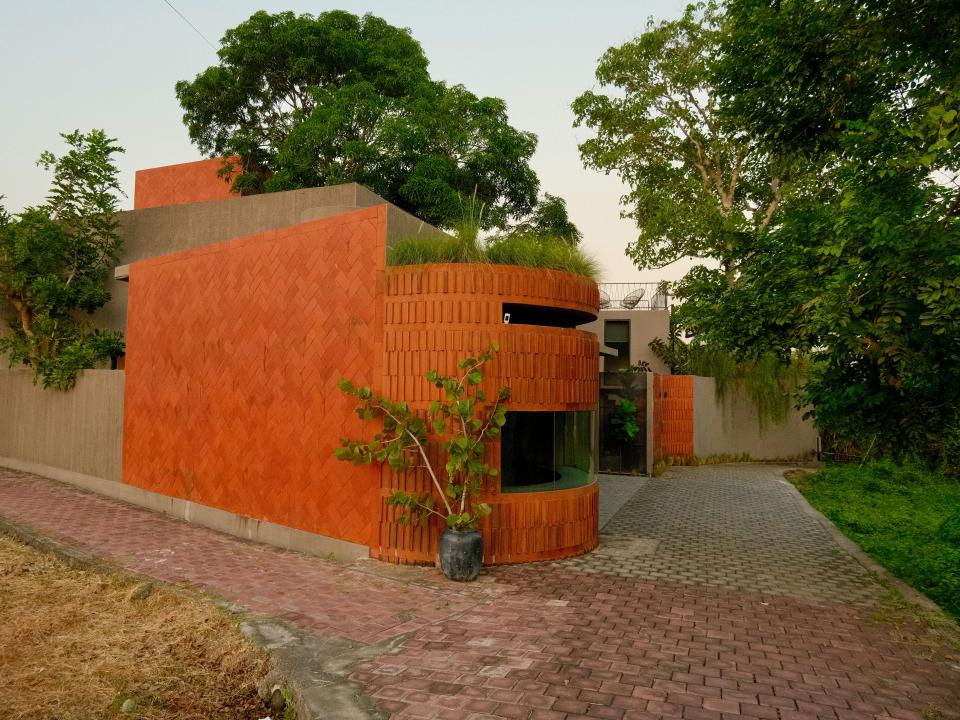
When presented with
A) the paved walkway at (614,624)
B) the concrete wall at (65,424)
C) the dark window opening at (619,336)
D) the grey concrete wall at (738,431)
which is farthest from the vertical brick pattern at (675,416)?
the concrete wall at (65,424)

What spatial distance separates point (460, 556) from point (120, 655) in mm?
3020

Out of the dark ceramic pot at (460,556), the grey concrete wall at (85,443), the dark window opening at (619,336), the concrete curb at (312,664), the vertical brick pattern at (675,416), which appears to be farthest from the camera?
the dark window opening at (619,336)

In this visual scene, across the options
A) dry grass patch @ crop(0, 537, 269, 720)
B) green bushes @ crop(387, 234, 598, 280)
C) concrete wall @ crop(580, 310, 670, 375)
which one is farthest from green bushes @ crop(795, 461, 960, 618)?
concrete wall @ crop(580, 310, 670, 375)

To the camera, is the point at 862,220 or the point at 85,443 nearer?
the point at 862,220

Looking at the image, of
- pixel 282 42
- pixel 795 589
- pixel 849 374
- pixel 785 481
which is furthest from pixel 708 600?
pixel 282 42

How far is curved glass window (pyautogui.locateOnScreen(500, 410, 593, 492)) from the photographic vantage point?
7.41m

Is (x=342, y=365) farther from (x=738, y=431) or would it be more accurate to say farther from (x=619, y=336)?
(x=619, y=336)

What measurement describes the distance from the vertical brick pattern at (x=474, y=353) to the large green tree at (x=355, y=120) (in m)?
10.1

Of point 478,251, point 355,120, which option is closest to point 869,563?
point 478,251

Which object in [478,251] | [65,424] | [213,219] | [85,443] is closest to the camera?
[478,251]

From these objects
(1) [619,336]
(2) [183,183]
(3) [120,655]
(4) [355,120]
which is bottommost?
(3) [120,655]

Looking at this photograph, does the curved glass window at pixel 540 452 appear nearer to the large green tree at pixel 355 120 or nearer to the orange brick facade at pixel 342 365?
the orange brick facade at pixel 342 365

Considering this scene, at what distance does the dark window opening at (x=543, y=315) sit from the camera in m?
7.74

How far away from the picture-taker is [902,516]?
452 inches
